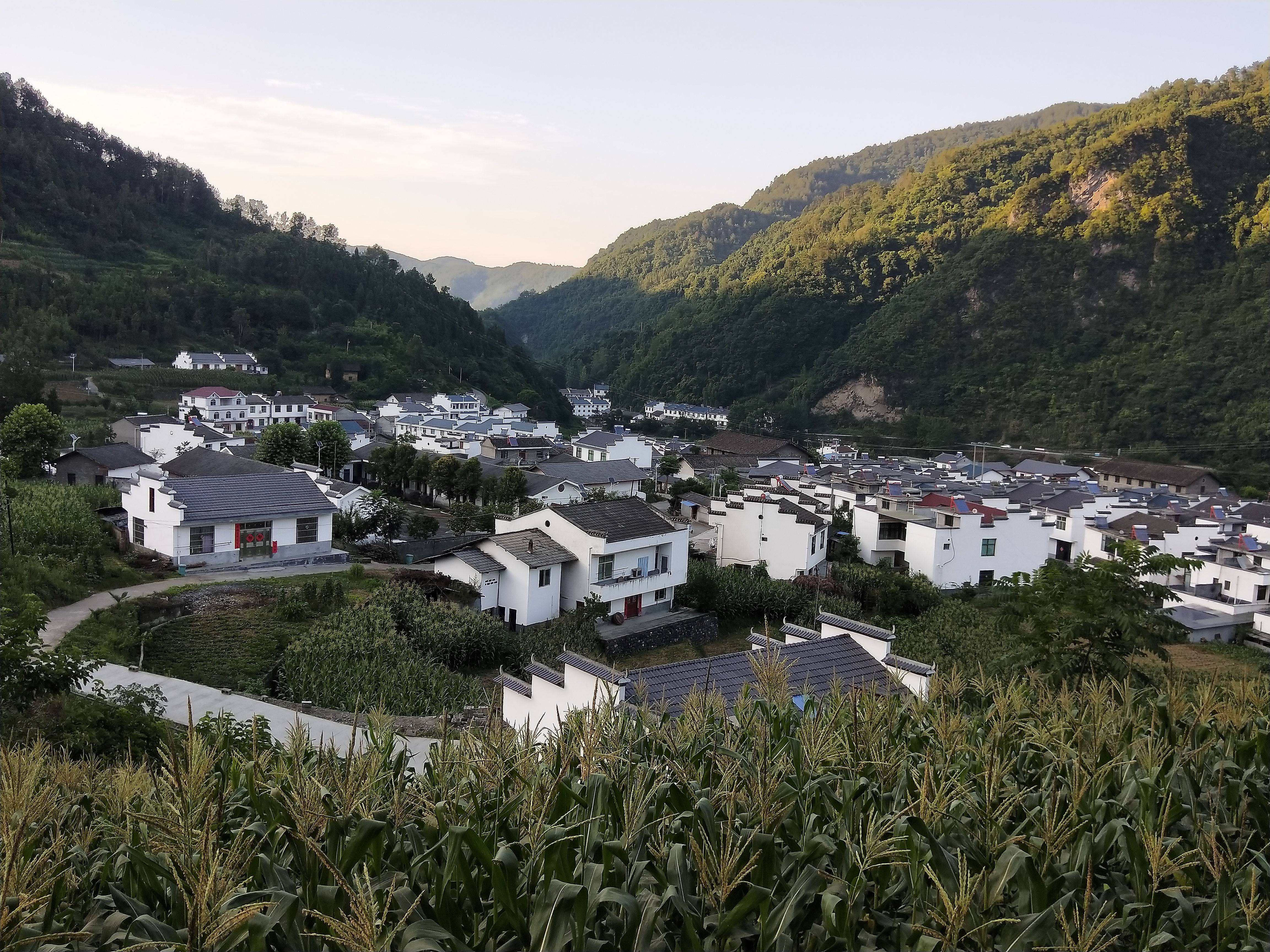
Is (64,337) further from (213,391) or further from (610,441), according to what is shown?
(610,441)

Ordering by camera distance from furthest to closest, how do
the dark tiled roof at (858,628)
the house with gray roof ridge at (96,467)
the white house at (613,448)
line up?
the white house at (613,448)
the house with gray roof ridge at (96,467)
the dark tiled roof at (858,628)

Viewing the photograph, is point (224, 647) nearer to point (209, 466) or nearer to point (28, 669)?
point (28, 669)

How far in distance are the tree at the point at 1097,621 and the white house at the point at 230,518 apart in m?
15.0

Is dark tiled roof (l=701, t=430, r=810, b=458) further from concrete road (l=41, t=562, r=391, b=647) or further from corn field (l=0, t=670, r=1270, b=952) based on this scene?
corn field (l=0, t=670, r=1270, b=952)

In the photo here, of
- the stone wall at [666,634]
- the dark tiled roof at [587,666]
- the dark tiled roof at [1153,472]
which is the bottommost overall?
the stone wall at [666,634]

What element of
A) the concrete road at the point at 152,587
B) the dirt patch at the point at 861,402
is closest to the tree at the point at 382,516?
the concrete road at the point at 152,587

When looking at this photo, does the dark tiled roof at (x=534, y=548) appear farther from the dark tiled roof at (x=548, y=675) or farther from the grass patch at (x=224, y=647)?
the dark tiled roof at (x=548, y=675)

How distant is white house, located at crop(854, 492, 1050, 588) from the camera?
80.4 ft

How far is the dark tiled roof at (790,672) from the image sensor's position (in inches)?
325

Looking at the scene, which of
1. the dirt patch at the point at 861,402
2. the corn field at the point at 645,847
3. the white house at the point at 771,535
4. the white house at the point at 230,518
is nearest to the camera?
the corn field at the point at 645,847

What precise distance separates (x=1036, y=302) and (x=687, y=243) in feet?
250

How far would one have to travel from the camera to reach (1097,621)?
10.5 m

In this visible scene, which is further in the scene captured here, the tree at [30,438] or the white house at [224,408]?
the white house at [224,408]

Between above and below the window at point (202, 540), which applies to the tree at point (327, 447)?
above
